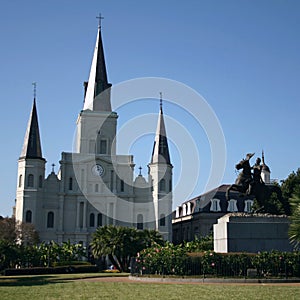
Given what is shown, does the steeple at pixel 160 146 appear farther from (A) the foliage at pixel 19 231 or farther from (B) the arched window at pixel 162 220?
(A) the foliage at pixel 19 231

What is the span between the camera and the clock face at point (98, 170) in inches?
3329

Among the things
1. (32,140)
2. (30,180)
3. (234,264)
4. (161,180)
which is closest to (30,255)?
(30,180)

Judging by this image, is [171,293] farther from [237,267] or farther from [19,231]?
[19,231]

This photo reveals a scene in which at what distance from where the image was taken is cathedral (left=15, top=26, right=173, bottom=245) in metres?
81.5

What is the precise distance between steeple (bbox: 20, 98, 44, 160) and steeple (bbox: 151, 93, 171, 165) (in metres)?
17.3

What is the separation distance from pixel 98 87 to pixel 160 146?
45.0 feet

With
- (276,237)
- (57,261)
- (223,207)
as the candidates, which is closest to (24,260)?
(57,261)

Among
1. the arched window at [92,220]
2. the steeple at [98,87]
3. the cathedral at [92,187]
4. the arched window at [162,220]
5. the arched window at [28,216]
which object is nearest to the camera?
the arched window at [28,216]

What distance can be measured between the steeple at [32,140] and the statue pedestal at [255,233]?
56.8 metres

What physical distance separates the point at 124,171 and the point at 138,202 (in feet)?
16.9

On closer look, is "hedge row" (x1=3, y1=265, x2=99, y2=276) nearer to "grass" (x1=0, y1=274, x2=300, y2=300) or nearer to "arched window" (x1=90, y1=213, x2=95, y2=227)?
"grass" (x1=0, y1=274, x2=300, y2=300)

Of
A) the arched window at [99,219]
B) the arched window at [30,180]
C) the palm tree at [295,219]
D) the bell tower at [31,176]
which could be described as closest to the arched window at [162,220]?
the arched window at [99,219]

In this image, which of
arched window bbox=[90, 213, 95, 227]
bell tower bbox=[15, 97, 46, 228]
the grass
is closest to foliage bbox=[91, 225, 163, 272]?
bell tower bbox=[15, 97, 46, 228]

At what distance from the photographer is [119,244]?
53.1m
